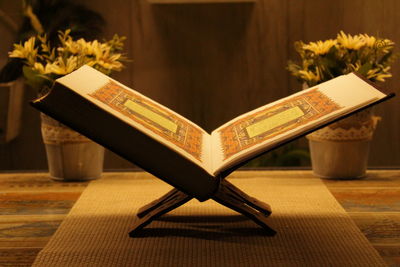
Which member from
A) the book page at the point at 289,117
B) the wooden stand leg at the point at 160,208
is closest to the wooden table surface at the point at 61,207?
the wooden stand leg at the point at 160,208

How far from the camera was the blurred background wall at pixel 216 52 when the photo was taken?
2596 mm

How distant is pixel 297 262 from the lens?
139 cm

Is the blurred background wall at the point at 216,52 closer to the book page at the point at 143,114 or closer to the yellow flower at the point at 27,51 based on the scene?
the yellow flower at the point at 27,51

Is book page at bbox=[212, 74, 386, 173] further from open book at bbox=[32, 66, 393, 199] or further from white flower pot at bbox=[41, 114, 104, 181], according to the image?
white flower pot at bbox=[41, 114, 104, 181]

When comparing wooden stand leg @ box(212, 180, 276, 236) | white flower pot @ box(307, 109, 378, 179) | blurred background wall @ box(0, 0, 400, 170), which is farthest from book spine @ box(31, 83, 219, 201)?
blurred background wall @ box(0, 0, 400, 170)

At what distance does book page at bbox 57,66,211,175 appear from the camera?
135cm

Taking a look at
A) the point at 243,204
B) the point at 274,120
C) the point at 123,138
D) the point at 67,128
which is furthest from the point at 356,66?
the point at 123,138

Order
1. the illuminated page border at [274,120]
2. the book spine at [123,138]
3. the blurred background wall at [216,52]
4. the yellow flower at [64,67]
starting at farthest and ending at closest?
1. the blurred background wall at [216,52]
2. the yellow flower at [64,67]
3. the illuminated page border at [274,120]
4. the book spine at [123,138]

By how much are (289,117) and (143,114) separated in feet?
0.98

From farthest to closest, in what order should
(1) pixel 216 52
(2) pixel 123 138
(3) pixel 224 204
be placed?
(1) pixel 216 52 → (3) pixel 224 204 → (2) pixel 123 138

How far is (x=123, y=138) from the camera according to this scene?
52.7 inches

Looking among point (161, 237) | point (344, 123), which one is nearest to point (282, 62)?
point (344, 123)

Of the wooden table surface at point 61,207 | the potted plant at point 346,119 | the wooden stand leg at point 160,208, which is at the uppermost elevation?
the potted plant at point 346,119

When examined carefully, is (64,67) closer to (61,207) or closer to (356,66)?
(61,207)
